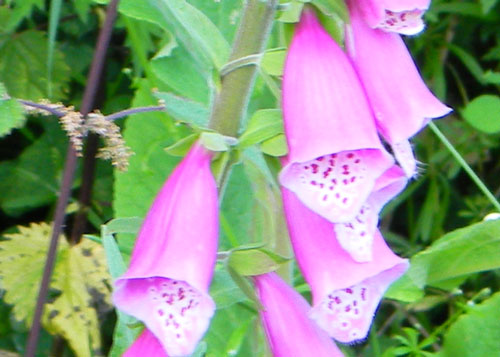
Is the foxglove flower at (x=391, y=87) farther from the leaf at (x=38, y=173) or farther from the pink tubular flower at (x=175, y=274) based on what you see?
the leaf at (x=38, y=173)

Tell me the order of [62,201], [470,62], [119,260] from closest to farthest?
[119,260] < [62,201] < [470,62]

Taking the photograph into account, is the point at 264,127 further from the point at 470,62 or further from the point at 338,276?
the point at 470,62

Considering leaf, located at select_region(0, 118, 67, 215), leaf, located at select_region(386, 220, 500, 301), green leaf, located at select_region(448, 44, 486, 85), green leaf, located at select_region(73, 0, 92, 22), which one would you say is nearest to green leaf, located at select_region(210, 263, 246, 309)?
leaf, located at select_region(386, 220, 500, 301)

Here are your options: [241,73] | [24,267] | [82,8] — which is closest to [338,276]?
[241,73]

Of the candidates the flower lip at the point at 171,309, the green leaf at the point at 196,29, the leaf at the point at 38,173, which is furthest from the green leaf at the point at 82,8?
the flower lip at the point at 171,309

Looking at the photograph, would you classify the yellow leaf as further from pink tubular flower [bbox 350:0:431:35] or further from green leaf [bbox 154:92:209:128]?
pink tubular flower [bbox 350:0:431:35]

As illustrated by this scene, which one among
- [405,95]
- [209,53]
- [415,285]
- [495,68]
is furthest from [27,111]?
[495,68]
